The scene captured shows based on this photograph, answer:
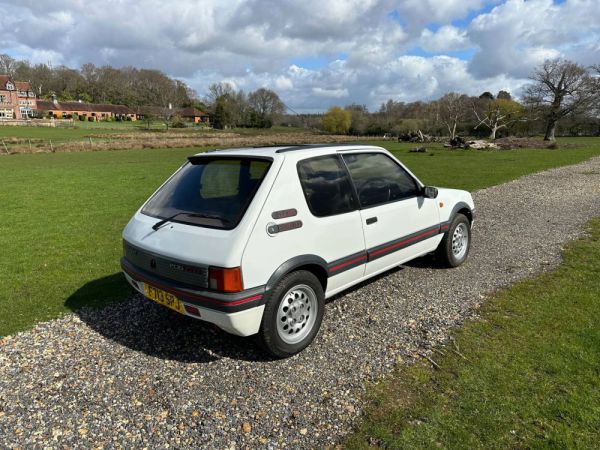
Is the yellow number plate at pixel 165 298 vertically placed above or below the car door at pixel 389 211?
below

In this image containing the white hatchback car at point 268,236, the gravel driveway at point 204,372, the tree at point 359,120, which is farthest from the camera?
the tree at point 359,120

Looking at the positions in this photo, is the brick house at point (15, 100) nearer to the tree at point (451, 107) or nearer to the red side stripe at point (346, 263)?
the tree at point (451, 107)

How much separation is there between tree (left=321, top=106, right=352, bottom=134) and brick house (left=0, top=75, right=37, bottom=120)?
230 feet

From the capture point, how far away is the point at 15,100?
294 ft

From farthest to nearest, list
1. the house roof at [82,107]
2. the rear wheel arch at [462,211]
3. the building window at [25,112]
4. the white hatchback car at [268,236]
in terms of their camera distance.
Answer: the house roof at [82,107], the building window at [25,112], the rear wheel arch at [462,211], the white hatchback car at [268,236]

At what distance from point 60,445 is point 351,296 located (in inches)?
129

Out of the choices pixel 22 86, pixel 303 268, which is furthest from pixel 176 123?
pixel 303 268

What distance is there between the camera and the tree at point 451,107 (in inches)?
1808

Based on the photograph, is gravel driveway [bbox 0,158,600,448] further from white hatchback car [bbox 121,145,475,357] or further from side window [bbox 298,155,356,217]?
side window [bbox 298,155,356,217]

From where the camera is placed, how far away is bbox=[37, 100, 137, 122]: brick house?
3826 inches

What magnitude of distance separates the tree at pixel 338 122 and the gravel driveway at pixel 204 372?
83561 mm

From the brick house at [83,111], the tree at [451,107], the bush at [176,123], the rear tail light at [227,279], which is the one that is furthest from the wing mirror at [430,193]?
the brick house at [83,111]

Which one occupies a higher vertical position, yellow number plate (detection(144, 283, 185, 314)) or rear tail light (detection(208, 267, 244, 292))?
rear tail light (detection(208, 267, 244, 292))

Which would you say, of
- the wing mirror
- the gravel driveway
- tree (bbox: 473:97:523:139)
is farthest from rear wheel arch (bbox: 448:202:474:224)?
tree (bbox: 473:97:523:139)
